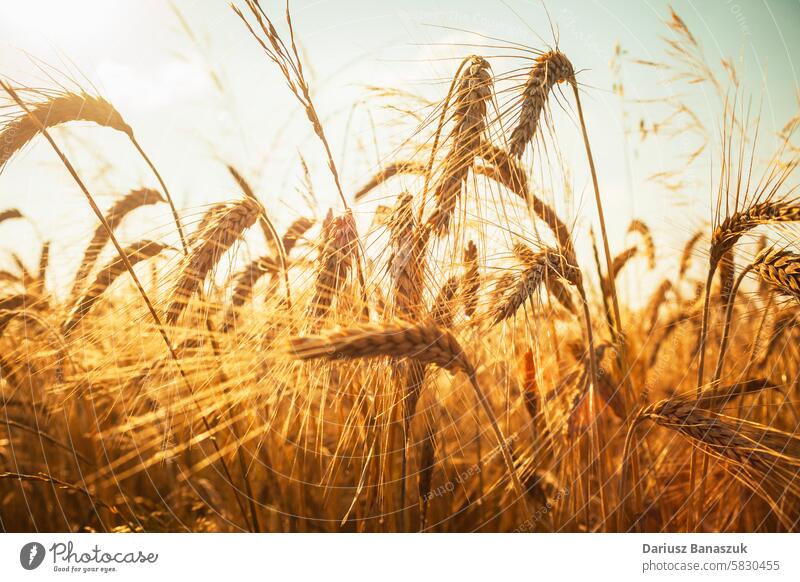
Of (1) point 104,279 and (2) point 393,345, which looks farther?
(1) point 104,279

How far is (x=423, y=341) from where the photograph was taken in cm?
71

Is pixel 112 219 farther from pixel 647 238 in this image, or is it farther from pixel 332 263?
pixel 647 238

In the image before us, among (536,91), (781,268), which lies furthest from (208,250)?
(781,268)

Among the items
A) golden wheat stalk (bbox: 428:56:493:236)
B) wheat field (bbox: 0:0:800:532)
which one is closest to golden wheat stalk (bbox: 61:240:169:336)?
wheat field (bbox: 0:0:800:532)

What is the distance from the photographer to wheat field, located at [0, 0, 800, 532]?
0.82 meters

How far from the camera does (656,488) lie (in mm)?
1072

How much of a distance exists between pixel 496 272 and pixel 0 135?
1.13 metres

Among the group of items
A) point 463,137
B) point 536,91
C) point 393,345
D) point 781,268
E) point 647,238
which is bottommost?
point 393,345

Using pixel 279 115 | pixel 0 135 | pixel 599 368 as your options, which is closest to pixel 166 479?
pixel 0 135

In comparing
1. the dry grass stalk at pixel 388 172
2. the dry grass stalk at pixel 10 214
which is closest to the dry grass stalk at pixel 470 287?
the dry grass stalk at pixel 388 172

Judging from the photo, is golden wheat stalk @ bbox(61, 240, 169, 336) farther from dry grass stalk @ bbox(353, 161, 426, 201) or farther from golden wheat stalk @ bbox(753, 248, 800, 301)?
golden wheat stalk @ bbox(753, 248, 800, 301)

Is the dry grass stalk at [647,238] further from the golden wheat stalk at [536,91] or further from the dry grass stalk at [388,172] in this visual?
the dry grass stalk at [388,172]

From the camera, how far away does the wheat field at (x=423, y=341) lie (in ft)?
2.70

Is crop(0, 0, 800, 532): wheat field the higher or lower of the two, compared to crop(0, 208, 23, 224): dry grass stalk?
lower
